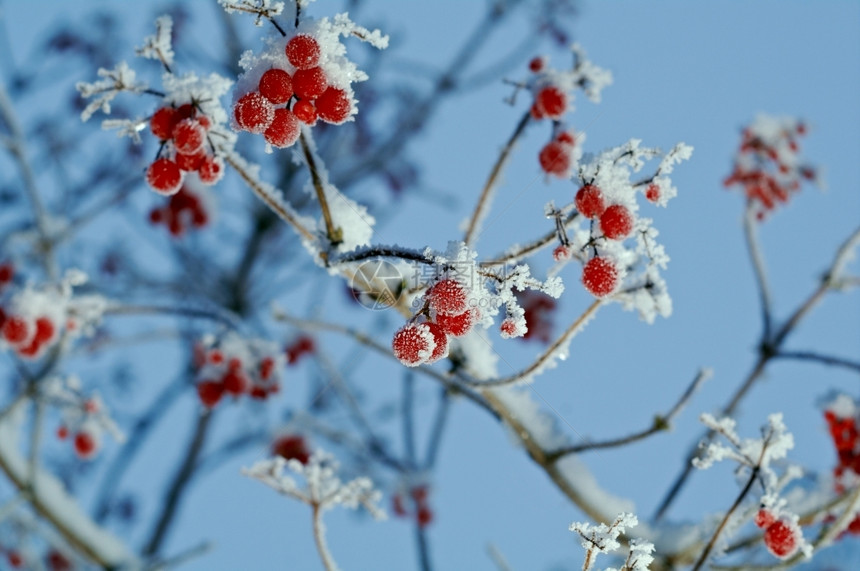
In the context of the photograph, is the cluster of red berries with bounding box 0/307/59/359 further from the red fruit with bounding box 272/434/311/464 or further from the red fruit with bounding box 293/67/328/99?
the red fruit with bounding box 293/67/328/99

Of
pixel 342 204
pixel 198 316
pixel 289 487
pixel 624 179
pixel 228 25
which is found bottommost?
pixel 289 487

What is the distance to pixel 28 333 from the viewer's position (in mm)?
2949

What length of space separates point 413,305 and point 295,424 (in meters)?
2.72

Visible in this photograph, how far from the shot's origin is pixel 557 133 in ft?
7.61

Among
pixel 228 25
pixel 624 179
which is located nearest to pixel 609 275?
pixel 624 179

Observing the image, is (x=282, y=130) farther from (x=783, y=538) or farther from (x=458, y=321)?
(x=783, y=538)

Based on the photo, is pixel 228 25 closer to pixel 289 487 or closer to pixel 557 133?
pixel 557 133

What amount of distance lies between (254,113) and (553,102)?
1.14 metres

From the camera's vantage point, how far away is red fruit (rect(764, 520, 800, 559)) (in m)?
1.83

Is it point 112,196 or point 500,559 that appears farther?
point 112,196

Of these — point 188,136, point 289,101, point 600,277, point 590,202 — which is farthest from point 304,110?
point 600,277

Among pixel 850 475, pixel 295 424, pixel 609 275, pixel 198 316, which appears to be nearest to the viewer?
pixel 609 275

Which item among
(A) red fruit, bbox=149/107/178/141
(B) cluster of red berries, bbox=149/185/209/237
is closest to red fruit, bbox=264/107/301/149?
(A) red fruit, bbox=149/107/178/141

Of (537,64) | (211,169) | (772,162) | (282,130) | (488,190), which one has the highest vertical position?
(772,162)
